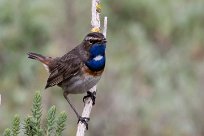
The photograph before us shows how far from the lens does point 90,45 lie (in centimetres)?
636

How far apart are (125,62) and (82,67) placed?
302cm

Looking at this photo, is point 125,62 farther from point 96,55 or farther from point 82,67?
point 96,55

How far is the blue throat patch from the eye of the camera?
6246mm

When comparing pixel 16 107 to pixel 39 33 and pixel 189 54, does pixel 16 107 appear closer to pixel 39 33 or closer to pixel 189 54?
pixel 39 33

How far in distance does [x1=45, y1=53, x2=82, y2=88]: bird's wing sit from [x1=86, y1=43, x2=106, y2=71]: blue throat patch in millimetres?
205

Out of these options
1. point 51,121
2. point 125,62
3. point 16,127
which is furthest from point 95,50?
point 125,62

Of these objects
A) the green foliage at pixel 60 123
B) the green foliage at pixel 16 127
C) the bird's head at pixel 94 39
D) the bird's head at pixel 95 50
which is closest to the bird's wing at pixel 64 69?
the bird's head at pixel 95 50

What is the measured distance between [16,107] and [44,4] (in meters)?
1.36

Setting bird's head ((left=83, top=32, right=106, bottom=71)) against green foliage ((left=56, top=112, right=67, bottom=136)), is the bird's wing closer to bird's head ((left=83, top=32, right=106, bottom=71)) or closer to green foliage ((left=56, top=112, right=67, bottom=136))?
bird's head ((left=83, top=32, right=106, bottom=71))

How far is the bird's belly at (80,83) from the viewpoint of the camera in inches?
247

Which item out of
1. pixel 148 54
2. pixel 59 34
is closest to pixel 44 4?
pixel 59 34

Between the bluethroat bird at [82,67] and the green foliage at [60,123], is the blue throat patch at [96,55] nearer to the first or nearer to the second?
the bluethroat bird at [82,67]

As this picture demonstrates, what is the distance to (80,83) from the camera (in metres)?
6.48

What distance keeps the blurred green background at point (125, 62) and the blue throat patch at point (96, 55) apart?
1.72m
